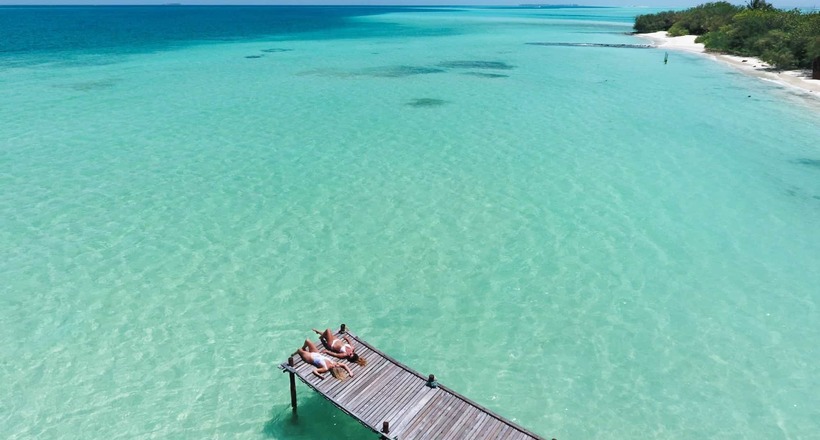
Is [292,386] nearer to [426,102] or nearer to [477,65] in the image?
[426,102]

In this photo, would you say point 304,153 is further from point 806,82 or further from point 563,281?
point 806,82

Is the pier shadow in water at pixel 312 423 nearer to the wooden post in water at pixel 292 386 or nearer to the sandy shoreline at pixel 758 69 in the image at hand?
the wooden post in water at pixel 292 386

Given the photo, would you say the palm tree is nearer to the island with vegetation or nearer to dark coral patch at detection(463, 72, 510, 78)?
the island with vegetation

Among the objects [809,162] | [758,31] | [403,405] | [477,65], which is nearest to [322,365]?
[403,405]

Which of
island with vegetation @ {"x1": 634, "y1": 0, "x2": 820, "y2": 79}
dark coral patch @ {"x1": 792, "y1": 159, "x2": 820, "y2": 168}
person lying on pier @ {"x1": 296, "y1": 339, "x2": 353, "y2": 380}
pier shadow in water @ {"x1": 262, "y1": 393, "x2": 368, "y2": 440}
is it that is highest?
island with vegetation @ {"x1": 634, "y1": 0, "x2": 820, "y2": 79}

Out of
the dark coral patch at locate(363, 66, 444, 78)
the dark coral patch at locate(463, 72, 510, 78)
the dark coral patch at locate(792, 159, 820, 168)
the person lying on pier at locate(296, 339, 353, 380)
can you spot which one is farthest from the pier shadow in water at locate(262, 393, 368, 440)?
the dark coral patch at locate(463, 72, 510, 78)

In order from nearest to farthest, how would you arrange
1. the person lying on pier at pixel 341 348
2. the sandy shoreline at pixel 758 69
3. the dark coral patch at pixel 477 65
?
the person lying on pier at pixel 341 348 → the sandy shoreline at pixel 758 69 → the dark coral patch at pixel 477 65

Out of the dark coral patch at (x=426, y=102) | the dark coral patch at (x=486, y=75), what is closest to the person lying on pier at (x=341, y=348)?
the dark coral patch at (x=426, y=102)
